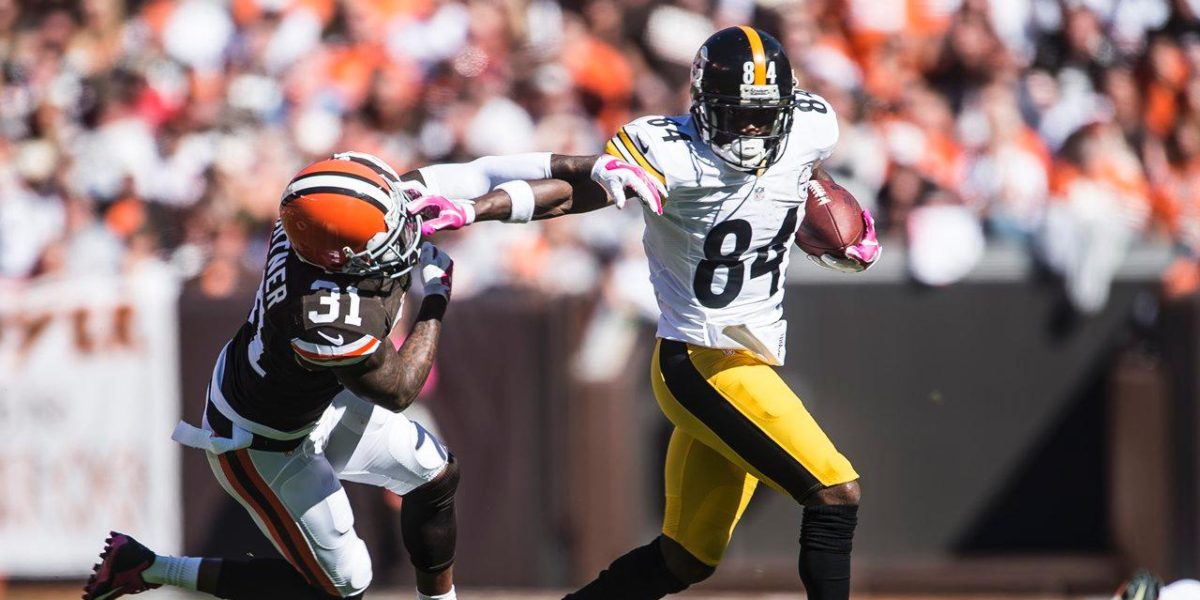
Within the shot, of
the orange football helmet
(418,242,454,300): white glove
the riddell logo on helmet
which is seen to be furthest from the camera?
(418,242,454,300): white glove

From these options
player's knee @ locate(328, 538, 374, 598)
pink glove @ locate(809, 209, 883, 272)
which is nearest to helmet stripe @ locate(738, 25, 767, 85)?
pink glove @ locate(809, 209, 883, 272)

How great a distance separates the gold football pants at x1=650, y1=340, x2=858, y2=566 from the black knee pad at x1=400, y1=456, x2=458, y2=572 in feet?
2.27

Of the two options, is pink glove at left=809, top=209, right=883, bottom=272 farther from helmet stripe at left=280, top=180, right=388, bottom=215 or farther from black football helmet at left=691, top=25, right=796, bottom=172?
helmet stripe at left=280, top=180, right=388, bottom=215

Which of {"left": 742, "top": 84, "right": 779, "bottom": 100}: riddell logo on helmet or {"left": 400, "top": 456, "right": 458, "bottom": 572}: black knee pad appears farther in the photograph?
{"left": 400, "top": 456, "right": 458, "bottom": 572}: black knee pad

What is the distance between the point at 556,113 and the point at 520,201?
3.69 metres

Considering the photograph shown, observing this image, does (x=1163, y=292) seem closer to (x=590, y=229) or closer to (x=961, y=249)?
(x=961, y=249)

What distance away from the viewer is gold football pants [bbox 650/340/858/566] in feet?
14.8

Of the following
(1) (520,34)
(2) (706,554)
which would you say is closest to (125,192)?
(1) (520,34)

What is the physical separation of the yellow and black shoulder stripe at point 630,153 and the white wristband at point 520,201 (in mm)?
266

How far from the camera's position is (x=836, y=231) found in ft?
15.9

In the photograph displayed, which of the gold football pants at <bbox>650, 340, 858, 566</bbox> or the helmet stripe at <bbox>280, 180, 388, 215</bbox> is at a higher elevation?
the helmet stripe at <bbox>280, 180, 388, 215</bbox>

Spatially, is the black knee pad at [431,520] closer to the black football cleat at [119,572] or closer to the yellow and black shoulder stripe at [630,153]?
the black football cleat at [119,572]

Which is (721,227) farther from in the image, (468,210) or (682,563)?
(682,563)

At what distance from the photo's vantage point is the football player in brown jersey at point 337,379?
425 cm
